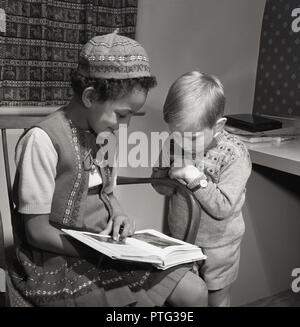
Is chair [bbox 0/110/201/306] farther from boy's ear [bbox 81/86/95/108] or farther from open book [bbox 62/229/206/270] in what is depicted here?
boy's ear [bbox 81/86/95/108]

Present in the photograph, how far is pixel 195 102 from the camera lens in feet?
4.30

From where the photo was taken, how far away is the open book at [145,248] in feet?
3.35

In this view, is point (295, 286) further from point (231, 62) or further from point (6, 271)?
point (6, 271)

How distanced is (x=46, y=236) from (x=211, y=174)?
0.55 meters

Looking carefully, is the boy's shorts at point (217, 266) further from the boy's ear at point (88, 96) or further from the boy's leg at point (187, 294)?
the boy's ear at point (88, 96)

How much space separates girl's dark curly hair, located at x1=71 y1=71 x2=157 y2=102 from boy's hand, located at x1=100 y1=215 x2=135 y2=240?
0.32 m

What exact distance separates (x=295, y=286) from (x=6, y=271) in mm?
1469

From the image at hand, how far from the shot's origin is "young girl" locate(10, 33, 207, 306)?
110 centimetres

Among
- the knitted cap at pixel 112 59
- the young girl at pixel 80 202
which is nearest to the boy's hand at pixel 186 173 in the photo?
the young girl at pixel 80 202

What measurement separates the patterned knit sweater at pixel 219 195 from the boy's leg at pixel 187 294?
252 millimetres

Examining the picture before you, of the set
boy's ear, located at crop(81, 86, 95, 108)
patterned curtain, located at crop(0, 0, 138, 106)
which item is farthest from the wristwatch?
patterned curtain, located at crop(0, 0, 138, 106)

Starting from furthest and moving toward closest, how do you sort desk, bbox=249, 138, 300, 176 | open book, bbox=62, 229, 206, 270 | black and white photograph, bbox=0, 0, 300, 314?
desk, bbox=249, 138, 300, 176
black and white photograph, bbox=0, 0, 300, 314
open book, bbox=62, 229, 206, 270

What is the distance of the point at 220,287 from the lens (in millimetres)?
1498
